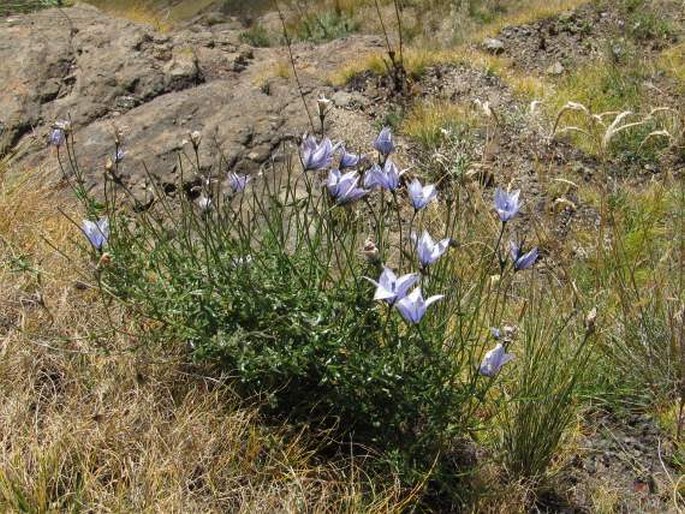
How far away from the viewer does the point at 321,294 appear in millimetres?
2572

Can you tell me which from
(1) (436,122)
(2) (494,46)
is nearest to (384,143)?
(1) (436,122)

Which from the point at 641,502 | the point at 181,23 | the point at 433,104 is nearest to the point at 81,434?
the point at 641,502

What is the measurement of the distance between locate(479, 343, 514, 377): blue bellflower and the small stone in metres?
5.32

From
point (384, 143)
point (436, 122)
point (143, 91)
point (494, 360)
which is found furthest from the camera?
point (143, 91)

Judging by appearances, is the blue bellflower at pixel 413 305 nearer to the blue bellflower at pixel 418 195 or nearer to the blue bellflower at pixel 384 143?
the blue bellflower at pixel 418 195

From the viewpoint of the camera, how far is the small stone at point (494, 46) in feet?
23.5

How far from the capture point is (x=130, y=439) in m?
2.61

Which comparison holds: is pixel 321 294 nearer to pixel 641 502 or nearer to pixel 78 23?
pixel 641 502

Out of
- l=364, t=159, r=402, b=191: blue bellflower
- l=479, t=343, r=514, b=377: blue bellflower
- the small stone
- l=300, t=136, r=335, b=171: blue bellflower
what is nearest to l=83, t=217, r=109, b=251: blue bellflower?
l=300, t=136, r=335, b=171: blue bellflower

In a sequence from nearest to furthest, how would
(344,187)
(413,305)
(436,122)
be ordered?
(413,305)
(344,187)
(436,122)

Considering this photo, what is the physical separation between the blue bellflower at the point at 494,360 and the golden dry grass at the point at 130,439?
492mm

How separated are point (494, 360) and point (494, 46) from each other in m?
5.41

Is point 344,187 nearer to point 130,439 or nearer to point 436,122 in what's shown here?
point 130,439

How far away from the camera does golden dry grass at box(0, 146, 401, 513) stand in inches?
A: 95.7
